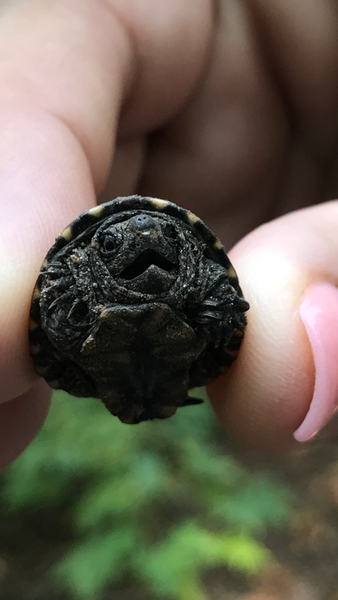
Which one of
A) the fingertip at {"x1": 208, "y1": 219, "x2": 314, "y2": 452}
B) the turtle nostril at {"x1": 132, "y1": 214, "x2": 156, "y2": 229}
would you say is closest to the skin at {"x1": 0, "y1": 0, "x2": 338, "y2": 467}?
the fingertip at {"x1": 208, "y1": 219, "x2": 314, "y2": 452}

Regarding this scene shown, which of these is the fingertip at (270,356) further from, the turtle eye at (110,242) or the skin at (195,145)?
the turtle eye at (110,242)

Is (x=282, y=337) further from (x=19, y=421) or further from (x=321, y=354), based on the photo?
(x=19, y=421)

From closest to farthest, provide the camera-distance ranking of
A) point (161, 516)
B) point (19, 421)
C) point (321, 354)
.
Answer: point (321, 354) → point (19, 421) → point (161, 516)

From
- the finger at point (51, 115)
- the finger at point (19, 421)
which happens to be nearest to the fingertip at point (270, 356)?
the finger at point (51, 115)

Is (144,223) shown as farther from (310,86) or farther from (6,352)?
(310,86)

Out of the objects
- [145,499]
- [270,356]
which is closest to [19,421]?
[270,356]

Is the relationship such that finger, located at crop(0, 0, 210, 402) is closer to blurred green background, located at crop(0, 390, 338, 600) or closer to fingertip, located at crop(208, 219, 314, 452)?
fingertip, located at crop(208, 219, 314, 452)

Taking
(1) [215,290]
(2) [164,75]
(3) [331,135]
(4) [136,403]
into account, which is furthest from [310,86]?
(4) [136,403]

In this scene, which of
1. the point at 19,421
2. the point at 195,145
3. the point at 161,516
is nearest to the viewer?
the point at 19,421
